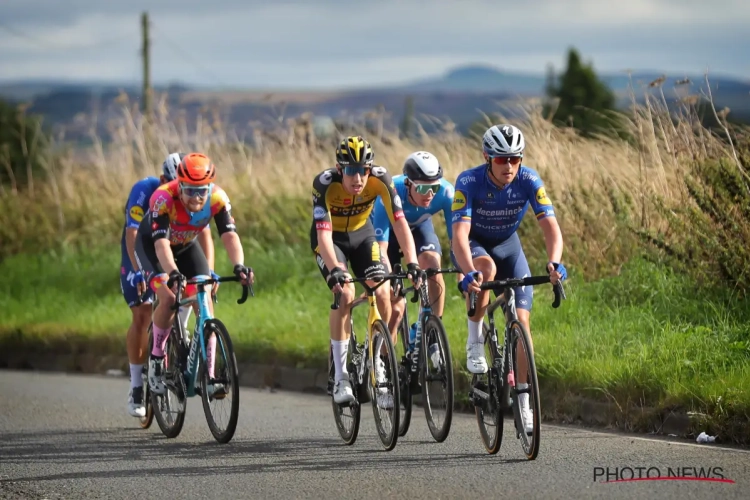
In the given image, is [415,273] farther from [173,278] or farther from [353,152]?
[173,278]

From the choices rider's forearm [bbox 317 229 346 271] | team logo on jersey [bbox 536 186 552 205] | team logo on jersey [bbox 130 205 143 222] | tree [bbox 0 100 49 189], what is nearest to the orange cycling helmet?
rider's forearm [bbox 317 229 346 271]

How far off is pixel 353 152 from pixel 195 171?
1.35 m

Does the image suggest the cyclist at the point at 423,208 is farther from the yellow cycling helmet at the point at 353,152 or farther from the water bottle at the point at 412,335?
the yellow cycling helmet at the point at 353,152

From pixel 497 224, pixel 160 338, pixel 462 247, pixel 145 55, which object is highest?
pixel 145 55

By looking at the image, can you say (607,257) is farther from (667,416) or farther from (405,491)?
(405,491)

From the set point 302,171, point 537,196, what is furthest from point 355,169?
point 302,171

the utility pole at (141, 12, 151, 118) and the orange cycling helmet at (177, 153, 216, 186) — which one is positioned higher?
the utility pole at (141, 12, 151, 118)

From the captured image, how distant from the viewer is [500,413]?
8305mm

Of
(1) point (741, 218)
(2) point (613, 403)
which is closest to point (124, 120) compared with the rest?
(1) point (741, 218)

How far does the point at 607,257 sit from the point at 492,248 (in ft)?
16.8

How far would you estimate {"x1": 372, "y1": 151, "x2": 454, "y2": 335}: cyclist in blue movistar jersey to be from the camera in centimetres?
1038

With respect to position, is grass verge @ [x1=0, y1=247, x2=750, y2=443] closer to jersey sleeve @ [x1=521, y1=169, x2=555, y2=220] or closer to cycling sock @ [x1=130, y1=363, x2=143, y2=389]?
jersey sleeve @ [x1=521, y1=169, x2=555, y2=220]

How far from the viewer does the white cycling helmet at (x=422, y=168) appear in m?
10.3

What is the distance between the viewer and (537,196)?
29.5 feet
